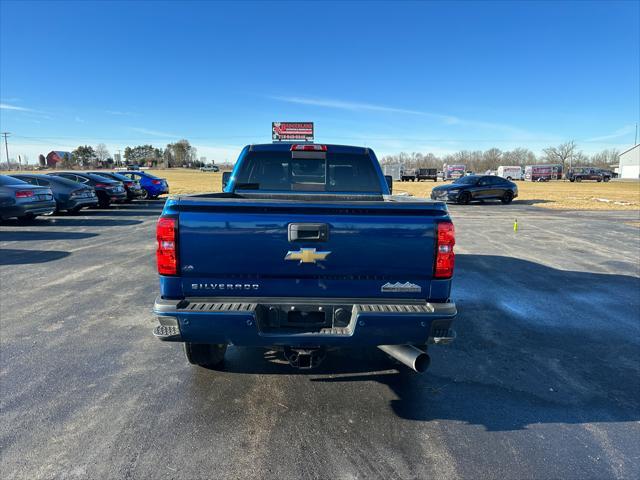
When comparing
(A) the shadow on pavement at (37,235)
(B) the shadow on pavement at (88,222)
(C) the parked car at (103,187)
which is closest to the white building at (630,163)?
(C) the parked car at (103,187)

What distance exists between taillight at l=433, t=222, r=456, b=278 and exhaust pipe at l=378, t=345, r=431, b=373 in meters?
0.59

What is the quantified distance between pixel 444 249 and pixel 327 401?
1.53m

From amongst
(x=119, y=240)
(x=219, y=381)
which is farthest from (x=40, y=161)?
(x=219, y=381)

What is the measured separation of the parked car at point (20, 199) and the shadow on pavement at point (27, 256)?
3509 millimetres

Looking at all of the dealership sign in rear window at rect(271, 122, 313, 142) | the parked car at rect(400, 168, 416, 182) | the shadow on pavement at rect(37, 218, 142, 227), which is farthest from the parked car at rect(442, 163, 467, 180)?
the shadow on pavement at rect(37, 218, 142, 227)

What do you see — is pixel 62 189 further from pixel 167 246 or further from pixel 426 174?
pixel 426 174

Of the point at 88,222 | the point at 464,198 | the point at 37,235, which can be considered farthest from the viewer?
the point at 464,198

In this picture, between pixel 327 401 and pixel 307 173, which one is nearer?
pixel 327 401

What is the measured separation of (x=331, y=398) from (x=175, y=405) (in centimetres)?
123

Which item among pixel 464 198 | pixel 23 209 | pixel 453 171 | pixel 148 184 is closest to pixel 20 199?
pixel 23 209

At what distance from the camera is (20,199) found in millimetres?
11719

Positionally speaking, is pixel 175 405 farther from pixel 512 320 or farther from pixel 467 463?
pixel 512 320

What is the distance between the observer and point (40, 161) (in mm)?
118062

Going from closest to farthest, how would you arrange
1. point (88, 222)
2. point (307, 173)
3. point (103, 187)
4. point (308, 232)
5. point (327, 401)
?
point (308, 232) < point (327, 401) < point (307, 173) < point (88, 222) < point (103, 187)
